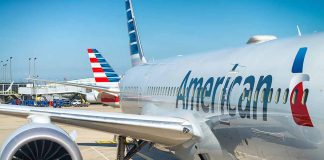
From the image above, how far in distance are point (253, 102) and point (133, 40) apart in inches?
560

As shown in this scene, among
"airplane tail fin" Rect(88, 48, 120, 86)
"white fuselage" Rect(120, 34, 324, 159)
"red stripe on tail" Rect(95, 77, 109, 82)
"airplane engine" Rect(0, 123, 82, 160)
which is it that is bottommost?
"airplane engine" Rect(0, 123, 82, 160)

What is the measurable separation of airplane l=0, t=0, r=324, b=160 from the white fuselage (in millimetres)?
13

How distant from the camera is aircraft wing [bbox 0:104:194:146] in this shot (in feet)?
30.9

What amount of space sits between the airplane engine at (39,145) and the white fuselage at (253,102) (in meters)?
2.54

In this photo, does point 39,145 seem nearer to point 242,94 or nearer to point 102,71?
point 242,94

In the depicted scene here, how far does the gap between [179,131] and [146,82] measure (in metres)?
6.28

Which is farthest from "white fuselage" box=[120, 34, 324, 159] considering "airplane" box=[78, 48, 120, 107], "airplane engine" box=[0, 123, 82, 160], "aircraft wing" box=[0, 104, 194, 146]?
"airplane" box=[78, 48, 120, 107]

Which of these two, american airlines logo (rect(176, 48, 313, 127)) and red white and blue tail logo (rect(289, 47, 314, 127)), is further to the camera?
american airlines logo (rect(176, 48, 313, 127))

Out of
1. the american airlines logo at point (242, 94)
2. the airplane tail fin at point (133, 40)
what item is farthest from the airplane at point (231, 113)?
the airplane tail fin at point (133, 40)

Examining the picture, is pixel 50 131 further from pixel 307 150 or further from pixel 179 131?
pixel 307 150

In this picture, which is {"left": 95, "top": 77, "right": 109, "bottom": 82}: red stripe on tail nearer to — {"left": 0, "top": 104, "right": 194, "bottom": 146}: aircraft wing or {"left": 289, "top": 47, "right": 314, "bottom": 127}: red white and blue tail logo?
{"left": 0, "top": 104, "right": 194, "bottom": 146}: aircraft wing

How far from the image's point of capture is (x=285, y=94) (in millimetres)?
6379

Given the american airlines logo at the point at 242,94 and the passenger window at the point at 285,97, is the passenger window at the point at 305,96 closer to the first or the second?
the american airlines logo at the point at 242,94

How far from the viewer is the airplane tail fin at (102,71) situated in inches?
1107
